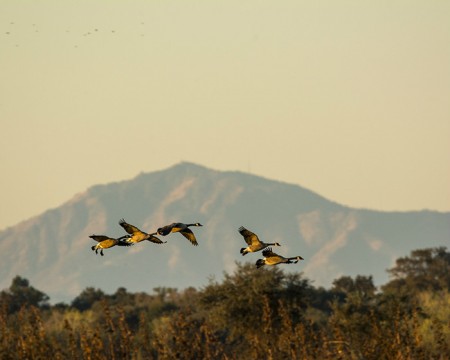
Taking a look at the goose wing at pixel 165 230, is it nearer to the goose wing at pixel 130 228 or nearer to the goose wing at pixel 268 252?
the goose wing at pixel 130 228

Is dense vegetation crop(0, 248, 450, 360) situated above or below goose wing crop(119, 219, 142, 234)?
above

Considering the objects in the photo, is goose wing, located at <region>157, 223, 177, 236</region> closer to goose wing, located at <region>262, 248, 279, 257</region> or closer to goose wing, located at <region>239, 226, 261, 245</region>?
goose wing, located at <region>239, 226, 261, 245</region>

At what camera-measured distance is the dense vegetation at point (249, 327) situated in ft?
85.8

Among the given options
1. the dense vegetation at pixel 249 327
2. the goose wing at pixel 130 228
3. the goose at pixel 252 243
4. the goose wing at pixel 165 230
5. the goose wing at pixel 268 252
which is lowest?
the goose wing at pixel 268 252

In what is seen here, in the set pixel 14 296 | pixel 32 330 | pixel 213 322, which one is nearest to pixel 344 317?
pixel 213 322

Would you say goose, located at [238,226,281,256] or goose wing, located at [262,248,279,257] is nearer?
goose wing, located at [262,248,279,257]

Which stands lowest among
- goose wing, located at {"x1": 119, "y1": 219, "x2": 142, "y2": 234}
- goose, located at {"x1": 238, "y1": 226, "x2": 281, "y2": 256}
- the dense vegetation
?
goose, located at {"x1": 238, "y1": 226, "x2": 281, "y2": 256}

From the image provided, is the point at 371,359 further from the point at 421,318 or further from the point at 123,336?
the point at 421,318

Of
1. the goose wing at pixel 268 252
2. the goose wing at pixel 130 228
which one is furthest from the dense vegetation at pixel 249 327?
the goose wing at pixel 268 252

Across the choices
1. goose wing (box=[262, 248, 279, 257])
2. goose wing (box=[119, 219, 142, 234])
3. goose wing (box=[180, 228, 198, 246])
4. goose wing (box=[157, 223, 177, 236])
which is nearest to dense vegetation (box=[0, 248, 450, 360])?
goose wing (box=[180, 228, 198, 246])

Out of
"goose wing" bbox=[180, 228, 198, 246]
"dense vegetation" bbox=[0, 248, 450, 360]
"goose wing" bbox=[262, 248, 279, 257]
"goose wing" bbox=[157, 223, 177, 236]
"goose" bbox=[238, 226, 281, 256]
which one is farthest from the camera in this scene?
"dense vegetation" bbox=[0, 248, 450, 360]

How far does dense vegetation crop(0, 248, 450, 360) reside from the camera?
85.8 ft

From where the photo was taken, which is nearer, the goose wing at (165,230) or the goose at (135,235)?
the goose wing at (165,230)

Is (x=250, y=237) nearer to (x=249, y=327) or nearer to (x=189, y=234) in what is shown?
(x=189, y=234)
